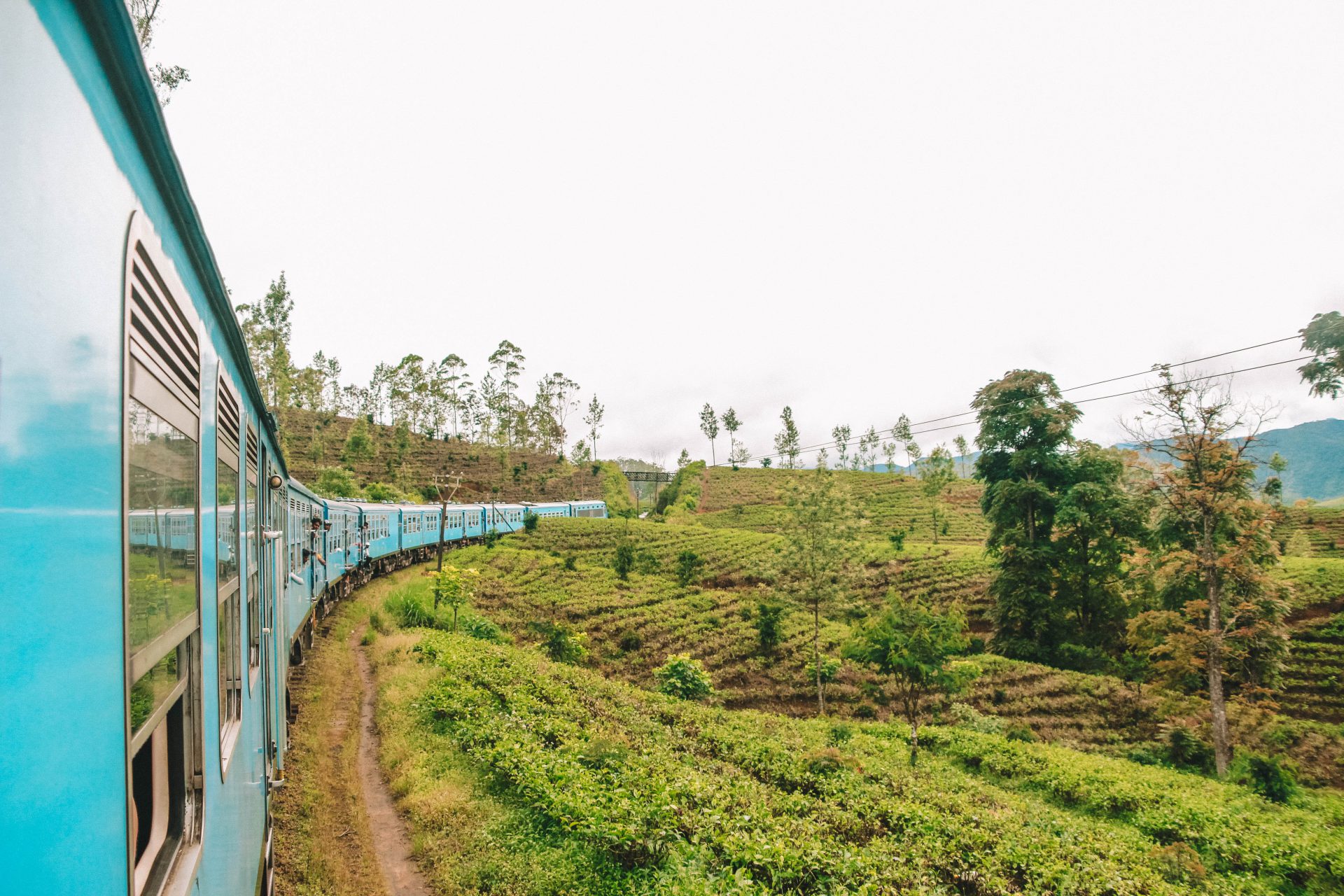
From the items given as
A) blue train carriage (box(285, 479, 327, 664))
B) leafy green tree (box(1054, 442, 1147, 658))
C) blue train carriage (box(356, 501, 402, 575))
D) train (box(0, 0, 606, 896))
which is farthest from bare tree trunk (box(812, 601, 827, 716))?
train (box(0, 0, 606, 896))

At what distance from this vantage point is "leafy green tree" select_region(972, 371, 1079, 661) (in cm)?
2316

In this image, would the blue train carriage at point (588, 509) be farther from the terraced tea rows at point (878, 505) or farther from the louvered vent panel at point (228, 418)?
the louvered vent panel at point (228, 418)

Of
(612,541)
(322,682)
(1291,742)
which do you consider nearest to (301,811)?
(322,682)

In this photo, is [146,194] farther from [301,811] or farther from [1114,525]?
[1114,525]

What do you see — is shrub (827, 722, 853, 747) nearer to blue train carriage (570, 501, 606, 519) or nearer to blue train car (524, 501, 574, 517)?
blue train car (524, 501, 574, 517)

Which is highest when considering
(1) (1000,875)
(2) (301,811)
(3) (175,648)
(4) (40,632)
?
(4) (40,632)

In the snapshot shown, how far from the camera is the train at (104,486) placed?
0.84 meters

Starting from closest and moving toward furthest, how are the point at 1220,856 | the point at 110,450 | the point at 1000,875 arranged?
the point at 110,450, the point at 1000,875, the point at 1220,856

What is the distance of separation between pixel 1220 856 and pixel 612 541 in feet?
92.8

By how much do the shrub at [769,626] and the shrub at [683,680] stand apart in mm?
4656

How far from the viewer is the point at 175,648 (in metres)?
1.87

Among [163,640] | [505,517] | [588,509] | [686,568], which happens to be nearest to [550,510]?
[505,517]

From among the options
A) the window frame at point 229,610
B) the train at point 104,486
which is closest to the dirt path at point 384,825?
the window frame at point 229,610

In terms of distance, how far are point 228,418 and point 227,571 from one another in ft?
2.48
